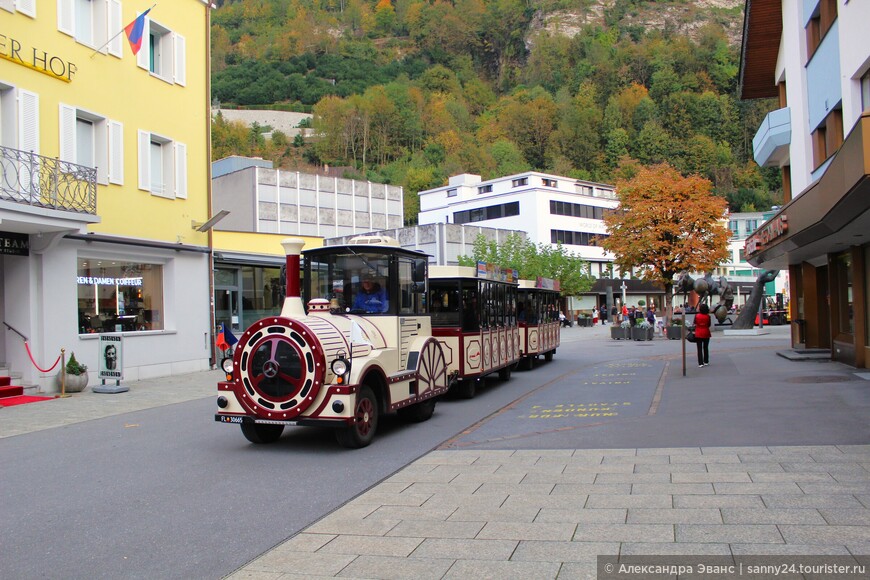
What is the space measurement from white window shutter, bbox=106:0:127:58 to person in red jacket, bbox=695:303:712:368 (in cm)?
1565

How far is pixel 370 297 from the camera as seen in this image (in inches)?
413

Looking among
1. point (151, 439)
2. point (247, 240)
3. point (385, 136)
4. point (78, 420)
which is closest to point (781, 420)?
point (151, 439)

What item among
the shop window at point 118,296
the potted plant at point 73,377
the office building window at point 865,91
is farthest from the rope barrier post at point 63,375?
the office building window at point 865,91

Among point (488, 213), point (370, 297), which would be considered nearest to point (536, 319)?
point (370, 297)

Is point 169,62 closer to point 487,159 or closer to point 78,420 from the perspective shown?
point 78,420

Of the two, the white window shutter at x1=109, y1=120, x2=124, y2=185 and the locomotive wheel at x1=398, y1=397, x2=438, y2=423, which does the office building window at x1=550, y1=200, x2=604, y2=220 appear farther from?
the locomotive wheel at x1=398, y1=397, x2=438, y2=423

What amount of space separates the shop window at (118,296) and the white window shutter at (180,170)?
2.16 meters

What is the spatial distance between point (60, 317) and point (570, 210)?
60.5 meters

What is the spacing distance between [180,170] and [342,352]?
42.3ft

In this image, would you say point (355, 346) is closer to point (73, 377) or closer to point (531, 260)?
point (73, 377)

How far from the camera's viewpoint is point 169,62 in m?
19.8

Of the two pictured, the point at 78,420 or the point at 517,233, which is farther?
the point at 517,233

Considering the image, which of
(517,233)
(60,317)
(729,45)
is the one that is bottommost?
(60,317)

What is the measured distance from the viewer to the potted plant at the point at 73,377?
14953mm
